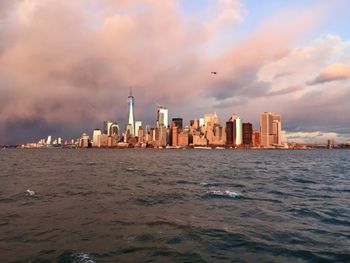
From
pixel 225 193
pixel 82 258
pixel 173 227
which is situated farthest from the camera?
pixel 225 193

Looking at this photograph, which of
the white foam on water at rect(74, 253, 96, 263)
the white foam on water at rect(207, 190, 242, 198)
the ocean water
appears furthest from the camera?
the white foam on water at rect(207, 190, 242, 198)

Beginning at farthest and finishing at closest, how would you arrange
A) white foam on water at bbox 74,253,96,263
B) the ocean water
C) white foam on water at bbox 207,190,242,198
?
white foam on water at bbox 207,190,242,198
the ocean water
white foam on water at bbox 74,253,96,263

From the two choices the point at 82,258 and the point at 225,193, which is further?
the point at 225,193

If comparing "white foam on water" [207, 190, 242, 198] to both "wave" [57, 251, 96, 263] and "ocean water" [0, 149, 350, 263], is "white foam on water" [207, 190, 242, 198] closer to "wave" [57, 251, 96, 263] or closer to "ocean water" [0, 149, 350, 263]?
"ocean water" [0, 149, 350, 263]

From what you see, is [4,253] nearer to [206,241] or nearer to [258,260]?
[206,241]

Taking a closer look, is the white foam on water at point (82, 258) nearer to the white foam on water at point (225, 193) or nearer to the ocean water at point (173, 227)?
the ocean water at point (173, 227)

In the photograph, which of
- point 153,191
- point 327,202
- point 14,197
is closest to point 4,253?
point 14,197

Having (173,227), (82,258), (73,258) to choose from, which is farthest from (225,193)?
(73,258)

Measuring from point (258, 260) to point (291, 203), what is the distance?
1931cm

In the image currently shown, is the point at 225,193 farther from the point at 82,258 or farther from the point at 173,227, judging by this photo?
the point at 82,258

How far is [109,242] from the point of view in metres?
21.5

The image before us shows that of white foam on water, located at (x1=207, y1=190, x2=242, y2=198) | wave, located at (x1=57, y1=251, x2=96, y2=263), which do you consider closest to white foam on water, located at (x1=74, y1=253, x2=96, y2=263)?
wave, located at (x1=57, y1=251, x2=96, y2=263)

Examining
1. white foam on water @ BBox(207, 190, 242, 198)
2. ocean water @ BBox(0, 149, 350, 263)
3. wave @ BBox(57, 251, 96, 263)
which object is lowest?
ocean water @ BBox(0, 149, 350, 263)

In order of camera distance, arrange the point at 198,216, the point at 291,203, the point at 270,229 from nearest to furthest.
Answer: the point at 270,229
the point at 198,216
the point at 291,203
